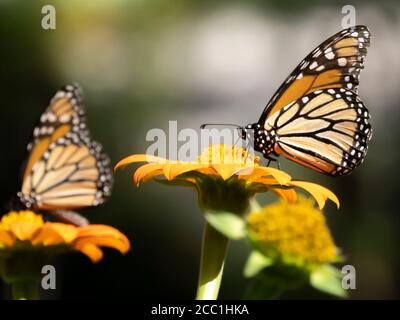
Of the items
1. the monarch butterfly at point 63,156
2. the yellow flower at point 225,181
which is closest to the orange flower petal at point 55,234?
the yellow flower at point 225,181

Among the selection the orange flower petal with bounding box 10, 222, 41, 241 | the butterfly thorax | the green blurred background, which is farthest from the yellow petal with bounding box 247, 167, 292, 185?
the green blurred background

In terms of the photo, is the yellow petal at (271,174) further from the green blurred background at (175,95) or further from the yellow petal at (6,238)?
the green blurred background at (175,95)

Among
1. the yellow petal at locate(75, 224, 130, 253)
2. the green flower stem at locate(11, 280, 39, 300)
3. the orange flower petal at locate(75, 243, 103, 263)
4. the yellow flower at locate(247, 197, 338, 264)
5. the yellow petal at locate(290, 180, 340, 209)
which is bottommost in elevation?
the green flower stem at locate(11, 280, 39, 300)

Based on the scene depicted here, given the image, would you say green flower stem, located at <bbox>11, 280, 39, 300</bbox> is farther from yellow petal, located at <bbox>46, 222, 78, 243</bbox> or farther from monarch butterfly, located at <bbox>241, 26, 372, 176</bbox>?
monarch butterfly, located at <bbox>241, 26, 372, 176</bbox>

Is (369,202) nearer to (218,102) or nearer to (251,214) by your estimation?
(218,102)
